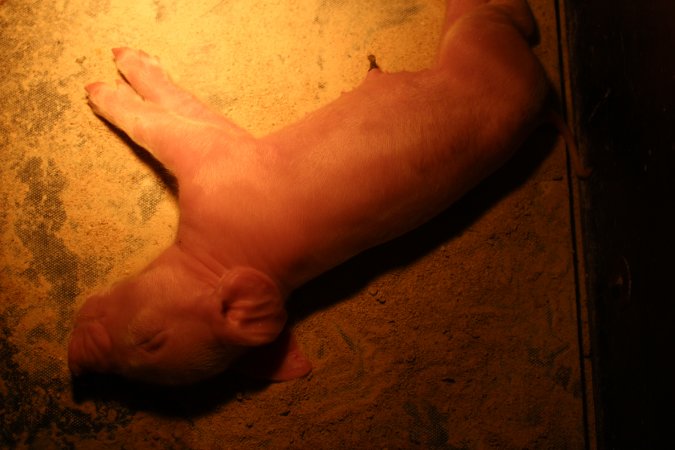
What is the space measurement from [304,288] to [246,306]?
41 centimetres

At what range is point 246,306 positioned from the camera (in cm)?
158

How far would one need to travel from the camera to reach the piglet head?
158 centimetres

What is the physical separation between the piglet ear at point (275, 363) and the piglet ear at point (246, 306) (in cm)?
28

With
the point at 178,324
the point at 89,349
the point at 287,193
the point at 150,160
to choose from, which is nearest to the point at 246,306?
the point at 178,324

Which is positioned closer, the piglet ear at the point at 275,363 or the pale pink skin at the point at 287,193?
the pale pink skin at the point at 287,193

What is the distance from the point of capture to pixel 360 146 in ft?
5.28

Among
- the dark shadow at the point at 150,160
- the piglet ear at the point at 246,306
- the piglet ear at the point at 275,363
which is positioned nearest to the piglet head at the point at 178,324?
the piglet ear at the point at 246,306

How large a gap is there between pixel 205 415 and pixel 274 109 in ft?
3.69

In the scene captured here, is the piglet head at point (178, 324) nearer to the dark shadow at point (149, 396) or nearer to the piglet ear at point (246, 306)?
the piglet ear at point (246, 306)

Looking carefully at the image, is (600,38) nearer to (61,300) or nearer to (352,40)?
(352,40)

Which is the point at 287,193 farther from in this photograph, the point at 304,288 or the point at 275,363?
the point at 275,363

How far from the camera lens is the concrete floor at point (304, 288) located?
189cm

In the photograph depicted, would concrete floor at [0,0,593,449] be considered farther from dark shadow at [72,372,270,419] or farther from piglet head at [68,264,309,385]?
piglet head at [68,264,309,385]

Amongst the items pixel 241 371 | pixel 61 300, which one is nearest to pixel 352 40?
pixel 241 371
